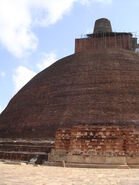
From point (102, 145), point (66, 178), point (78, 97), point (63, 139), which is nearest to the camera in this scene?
point (66, 178)

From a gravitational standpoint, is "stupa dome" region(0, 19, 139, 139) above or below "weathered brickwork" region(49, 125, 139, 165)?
above

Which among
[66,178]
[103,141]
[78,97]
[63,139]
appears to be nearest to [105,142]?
[103,141]

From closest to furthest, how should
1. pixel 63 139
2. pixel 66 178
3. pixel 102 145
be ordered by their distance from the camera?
pixel 66 178 < pixel 102 145 < pixel 63 139

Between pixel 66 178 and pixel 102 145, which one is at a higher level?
pixel 102 145

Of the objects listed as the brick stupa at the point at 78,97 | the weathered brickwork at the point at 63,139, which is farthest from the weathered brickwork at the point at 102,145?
the brick stupa at the point at 78,97

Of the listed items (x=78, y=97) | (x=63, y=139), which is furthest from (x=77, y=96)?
(x=63, y=139)

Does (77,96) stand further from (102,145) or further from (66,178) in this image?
(66,178)

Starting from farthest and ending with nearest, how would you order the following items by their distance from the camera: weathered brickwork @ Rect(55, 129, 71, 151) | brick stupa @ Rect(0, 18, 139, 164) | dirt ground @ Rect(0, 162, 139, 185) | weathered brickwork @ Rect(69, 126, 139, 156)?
brick stupa @ Rect(0, 18, 139, 164)
weathered brickwork @ Rect(55, 129, 71, 151)
weathered brickwork @ Rect(69, 126, 139, 156)
dirt ground @ Rect(0, 162, 139, 185)

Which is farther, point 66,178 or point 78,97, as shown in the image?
point 78,97

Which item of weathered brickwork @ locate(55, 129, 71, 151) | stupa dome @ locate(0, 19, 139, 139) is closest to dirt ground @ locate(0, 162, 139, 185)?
weathered brickwork @ locate(55, 129, 71, 151)

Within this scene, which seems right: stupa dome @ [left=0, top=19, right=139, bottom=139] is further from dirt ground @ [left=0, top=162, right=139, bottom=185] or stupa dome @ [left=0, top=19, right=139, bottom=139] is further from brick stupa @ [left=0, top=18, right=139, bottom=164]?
dirt ground @ [left=0, top=162, right=139, bottom=185]

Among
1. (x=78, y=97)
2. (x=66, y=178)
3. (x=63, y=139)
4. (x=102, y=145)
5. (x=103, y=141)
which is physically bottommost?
(x=66, y=178)

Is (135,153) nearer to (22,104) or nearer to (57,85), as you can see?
(57,85)

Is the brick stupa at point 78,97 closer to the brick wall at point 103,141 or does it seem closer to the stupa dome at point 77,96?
the stupa dome at point 77,96
